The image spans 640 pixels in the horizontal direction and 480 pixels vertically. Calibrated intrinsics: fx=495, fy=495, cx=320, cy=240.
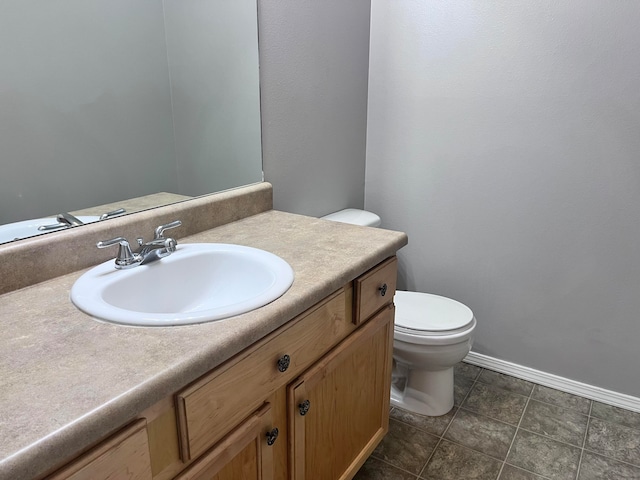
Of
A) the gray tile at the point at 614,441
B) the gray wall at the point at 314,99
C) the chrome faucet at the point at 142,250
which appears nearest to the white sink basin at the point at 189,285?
the chrome faucet at the point at 142,250

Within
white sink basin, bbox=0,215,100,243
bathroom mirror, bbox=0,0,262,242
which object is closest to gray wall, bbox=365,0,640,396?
bathroom mirror, bbox=0,0,262,242

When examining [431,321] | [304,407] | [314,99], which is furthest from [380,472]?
[314,99]

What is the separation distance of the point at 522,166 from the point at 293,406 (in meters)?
1.44

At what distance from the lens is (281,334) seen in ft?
3.36

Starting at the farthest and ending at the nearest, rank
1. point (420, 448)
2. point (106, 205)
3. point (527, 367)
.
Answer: point (527, 367)
point (420, 448)
point (106, 205)

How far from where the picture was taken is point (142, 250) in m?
1.20

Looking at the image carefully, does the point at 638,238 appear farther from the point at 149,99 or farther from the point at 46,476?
the point at 46,476

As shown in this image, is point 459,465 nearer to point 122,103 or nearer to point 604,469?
point 604,469

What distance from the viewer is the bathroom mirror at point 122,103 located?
3.56ft

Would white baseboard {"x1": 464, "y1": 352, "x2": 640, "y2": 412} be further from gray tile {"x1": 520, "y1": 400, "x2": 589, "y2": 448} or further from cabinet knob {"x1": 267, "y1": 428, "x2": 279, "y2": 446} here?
cabinet knob {"x1": 267, "y1": 428, "x2": 279, "y2": 446}

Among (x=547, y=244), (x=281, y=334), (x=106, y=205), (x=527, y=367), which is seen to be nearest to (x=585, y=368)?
(x=527, y=367)

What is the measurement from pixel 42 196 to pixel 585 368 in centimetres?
211

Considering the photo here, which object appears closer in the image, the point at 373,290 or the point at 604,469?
the point at 373,290

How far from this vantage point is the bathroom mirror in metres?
1.08
